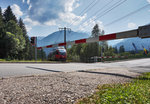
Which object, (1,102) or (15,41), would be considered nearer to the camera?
(1,102)

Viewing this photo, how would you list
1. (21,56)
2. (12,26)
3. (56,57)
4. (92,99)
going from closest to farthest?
(92,99), (56,57), (12,26), (21,56)

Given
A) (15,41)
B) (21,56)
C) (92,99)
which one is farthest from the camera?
(21,56)

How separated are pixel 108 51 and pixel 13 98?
157 feet

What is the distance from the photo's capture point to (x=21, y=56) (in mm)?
44969

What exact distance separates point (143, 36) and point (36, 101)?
5242 mm

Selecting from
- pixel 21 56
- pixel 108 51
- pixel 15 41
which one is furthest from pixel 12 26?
pixel 108 51

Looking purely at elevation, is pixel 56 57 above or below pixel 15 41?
below

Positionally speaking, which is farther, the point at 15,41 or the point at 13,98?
the point at 15,41

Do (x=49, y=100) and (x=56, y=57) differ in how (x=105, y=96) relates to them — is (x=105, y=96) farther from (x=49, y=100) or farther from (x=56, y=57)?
(x=56, y=57)

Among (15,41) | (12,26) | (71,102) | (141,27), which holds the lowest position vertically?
(71,102)

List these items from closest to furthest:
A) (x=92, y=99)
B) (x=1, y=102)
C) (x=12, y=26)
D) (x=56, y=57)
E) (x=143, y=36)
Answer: (x=1, y=102), (x=92, y=99), (x=143, y=36), (x=56, y=57), (x=12, y=26)

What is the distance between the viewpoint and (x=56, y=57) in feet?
74.9

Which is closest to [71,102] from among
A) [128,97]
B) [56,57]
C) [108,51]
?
[128,97]

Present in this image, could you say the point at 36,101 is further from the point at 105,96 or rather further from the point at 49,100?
the point at 105,96
